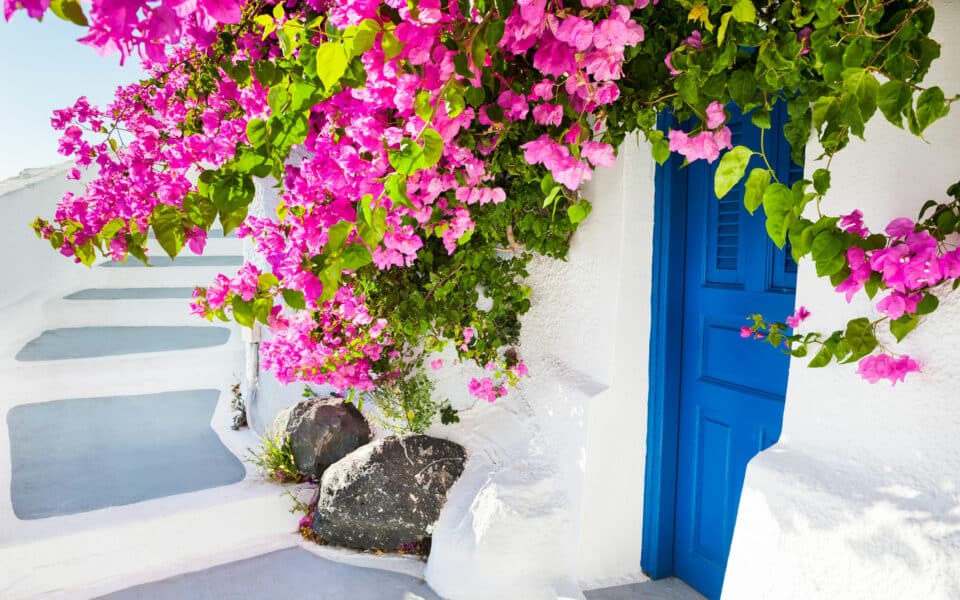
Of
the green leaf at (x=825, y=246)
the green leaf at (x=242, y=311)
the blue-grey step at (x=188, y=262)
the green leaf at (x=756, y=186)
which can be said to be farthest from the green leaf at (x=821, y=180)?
the blue-grey step at (x=188, y=262)

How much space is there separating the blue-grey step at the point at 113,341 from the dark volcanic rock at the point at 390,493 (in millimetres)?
4989

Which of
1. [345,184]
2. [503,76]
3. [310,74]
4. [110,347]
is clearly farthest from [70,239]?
[110,347]

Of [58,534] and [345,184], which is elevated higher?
[345,184]

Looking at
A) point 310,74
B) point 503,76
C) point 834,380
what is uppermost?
point 503,76

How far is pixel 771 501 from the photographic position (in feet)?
5.72

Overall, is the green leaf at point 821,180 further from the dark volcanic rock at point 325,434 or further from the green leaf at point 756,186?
the dark volcanic rock at point 325,434

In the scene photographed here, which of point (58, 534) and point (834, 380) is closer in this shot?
point (834, 380)

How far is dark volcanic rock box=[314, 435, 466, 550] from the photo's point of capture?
134 inches

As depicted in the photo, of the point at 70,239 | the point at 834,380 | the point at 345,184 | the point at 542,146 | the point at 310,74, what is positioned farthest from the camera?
the point at 70,239

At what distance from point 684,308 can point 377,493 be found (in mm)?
2057

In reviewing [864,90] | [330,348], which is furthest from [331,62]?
[330,348]

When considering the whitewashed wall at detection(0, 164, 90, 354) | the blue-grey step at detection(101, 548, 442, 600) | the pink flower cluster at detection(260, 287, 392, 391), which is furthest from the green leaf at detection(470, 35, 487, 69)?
the whitewashed wall at detection(0, 164, 90, 354)

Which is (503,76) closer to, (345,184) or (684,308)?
(345,184)

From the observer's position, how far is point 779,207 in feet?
4.17
